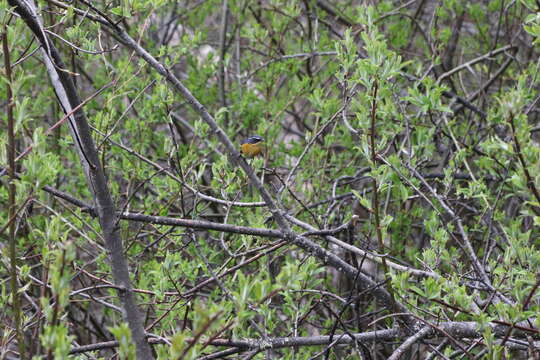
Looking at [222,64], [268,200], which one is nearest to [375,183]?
[268,200]

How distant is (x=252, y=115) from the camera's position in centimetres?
549

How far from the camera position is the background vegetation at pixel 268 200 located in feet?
7.67

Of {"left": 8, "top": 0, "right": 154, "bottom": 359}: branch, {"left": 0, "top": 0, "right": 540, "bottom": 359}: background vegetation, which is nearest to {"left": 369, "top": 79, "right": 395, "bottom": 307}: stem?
{"left": 0, "top": 0, "right": 540, "bottom": 359}: background vegetation

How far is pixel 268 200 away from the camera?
8.91 feet

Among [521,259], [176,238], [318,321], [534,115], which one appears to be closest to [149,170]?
[176,238]

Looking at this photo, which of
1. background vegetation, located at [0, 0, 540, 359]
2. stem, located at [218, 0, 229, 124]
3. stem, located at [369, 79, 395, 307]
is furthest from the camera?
stem, located at [218, 0, 229, 124]

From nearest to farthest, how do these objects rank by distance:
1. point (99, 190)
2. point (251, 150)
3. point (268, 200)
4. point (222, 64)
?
point (99, 190) < point (268, 200) < point (251, 150) < point (222, 64)

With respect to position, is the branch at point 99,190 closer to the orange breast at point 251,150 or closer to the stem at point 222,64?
the orange breast at point 251,150

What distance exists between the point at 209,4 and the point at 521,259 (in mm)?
4606

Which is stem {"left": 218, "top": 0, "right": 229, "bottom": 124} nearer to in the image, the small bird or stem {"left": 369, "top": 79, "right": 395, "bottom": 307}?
the small bird

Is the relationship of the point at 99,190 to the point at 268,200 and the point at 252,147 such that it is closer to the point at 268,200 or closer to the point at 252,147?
the point at 268,200

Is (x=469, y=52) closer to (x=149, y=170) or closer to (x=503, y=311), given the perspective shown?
(x=149, y=170)

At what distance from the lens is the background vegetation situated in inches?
92.0

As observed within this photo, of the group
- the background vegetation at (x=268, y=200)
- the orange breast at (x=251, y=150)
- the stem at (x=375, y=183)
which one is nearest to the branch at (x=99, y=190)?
the background vegetation at (x=268, y=200)
